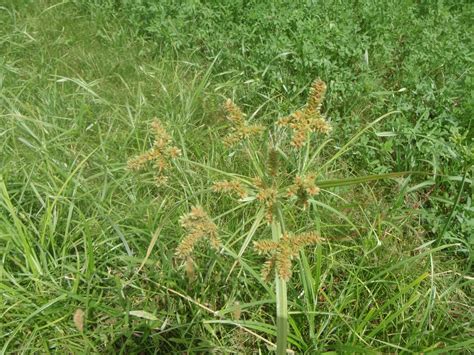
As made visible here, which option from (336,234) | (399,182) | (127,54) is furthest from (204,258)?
(127,54)

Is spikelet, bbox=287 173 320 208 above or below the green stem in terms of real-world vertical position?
above

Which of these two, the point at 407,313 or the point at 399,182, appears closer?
the point at 407,313

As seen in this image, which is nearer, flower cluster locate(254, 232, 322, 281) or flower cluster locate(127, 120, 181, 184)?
flower cluster locate(254, 232, 322, 281)

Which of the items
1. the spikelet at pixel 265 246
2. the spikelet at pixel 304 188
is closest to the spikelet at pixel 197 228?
the spikelet at pixel 265 246

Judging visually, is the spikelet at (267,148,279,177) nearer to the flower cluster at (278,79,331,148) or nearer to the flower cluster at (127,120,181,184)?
the flower cluster at (278,79,331,148)

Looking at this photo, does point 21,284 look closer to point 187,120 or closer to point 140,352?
point 140,352

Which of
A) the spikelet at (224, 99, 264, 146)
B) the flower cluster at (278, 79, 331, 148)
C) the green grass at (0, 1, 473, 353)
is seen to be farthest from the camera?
the green grass at (0, 1, 473, 353)

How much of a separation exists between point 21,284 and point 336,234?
1.31 m

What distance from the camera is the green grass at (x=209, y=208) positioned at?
175 centimetres

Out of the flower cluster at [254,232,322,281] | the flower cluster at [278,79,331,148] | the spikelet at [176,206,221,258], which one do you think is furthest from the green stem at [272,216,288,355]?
the flower cluster at [278,79,331,148]

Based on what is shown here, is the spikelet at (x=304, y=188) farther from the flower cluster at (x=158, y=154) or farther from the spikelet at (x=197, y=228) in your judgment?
the flower cluster at (x=158, y=154)

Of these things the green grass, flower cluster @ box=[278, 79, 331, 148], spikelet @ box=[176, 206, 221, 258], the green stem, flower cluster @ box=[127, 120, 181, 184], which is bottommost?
the green grass

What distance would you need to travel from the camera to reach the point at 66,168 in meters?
2.21

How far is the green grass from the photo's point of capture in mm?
1751
